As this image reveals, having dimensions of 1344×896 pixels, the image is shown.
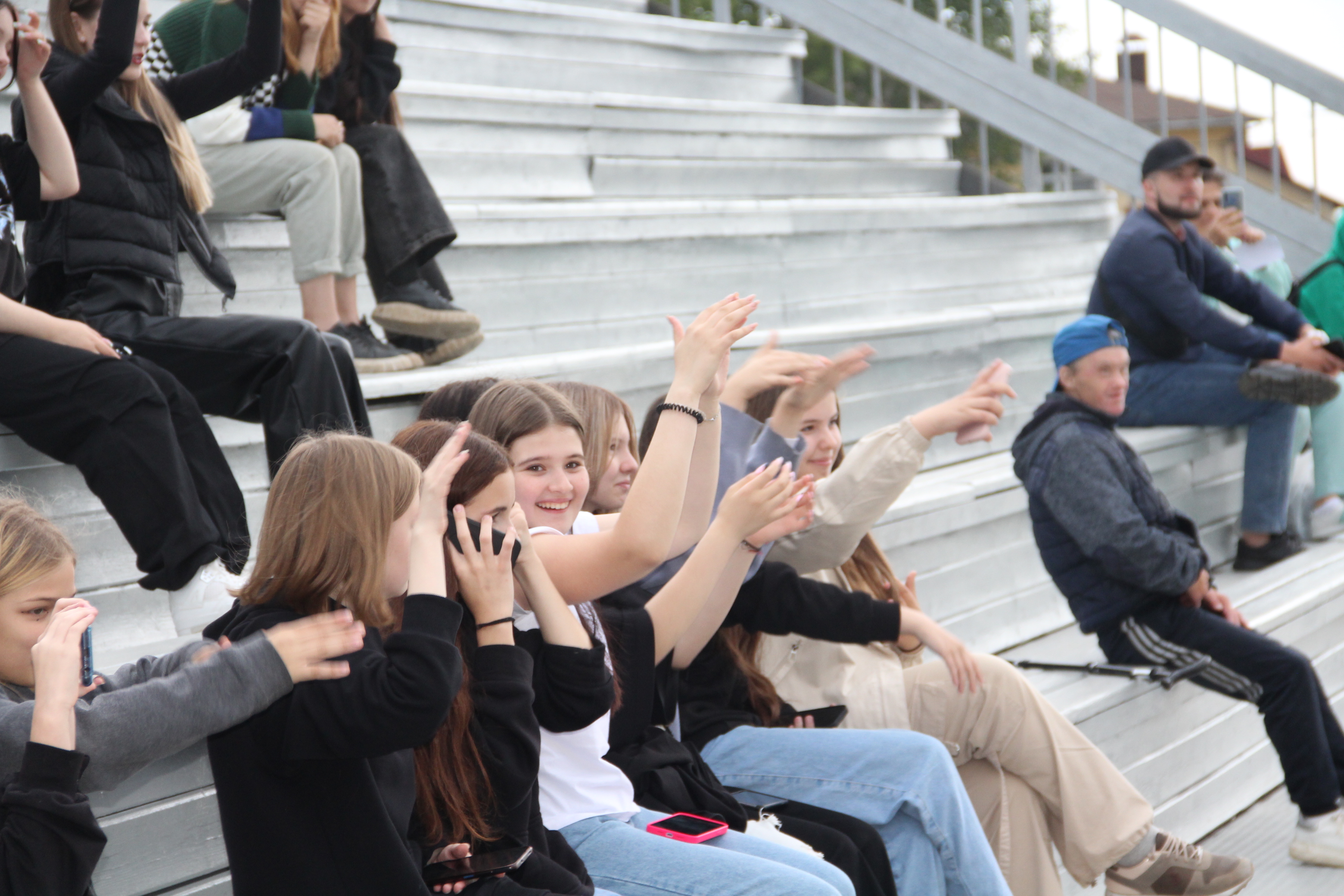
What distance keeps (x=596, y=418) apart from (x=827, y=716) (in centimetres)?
71

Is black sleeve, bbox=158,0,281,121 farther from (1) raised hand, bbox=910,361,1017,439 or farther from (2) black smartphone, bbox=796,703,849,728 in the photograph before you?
(2) black smartphone, bbox=796,703,849,728

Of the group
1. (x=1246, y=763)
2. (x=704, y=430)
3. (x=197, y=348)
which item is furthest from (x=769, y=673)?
(x=1246, y=763)

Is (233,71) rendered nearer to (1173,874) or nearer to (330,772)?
(330,772)

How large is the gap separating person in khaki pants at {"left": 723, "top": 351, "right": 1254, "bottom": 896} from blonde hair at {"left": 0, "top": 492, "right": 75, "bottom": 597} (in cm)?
128

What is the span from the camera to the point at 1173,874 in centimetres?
245

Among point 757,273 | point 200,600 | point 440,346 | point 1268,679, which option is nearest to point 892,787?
point 200,600

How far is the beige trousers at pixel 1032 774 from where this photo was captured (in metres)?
2.40

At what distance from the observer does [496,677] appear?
4.99 ft

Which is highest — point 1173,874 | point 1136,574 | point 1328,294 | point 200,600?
point 200,600

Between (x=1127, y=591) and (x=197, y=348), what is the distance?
214 centimetres

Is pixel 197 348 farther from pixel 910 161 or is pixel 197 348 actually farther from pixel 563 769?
pixel 910 161

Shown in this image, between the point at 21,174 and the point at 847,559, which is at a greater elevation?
the point at 21,174

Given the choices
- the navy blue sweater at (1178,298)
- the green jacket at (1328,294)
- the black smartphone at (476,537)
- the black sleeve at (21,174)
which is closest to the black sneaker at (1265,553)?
the navy blue sweater at (1178,298)

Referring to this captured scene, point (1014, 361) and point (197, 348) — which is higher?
point (197, 348)
